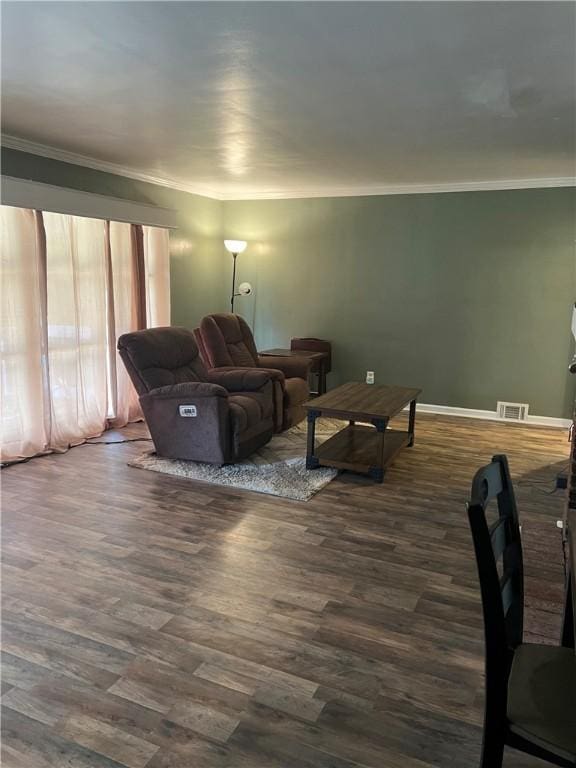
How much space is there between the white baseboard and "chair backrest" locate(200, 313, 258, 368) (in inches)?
76.9

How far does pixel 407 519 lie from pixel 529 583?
0.81 metres

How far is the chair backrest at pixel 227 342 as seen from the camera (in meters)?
5.01

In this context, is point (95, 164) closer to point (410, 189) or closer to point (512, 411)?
point (410, 189)

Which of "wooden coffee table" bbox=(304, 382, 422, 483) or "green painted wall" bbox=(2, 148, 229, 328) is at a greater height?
"green painted wall" bbox=(2, 148, 229, 328)

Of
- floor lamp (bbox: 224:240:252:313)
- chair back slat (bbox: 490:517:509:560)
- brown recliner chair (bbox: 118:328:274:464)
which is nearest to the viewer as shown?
chair back slat (bbox: 490:517:509:560)

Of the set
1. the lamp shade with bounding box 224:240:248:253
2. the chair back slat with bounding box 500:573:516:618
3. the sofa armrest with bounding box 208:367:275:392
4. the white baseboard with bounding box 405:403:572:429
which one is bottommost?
the white baseboard with bounding box 405:403:572:429

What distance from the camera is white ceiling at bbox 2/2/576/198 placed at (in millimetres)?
1993

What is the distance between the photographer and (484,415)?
5.66m

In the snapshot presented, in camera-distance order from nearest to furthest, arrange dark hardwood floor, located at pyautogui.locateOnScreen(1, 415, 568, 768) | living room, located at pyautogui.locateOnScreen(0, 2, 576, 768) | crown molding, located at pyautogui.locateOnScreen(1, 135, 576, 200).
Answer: dark hardwood floor, located at pyautogui.locateOnScreen(1, 415, 568, 768) → living room, located at pyautogui.locateOnScreen(0, 2, 576, 768) → crown molding, located at pyautogui.locateOnScreen(1, 135, 576, 200)

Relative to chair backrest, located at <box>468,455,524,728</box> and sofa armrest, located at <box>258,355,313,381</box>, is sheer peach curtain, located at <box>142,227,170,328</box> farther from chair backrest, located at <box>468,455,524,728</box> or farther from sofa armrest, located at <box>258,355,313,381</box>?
chair backrest, located at <box>468,455,524,728</box>

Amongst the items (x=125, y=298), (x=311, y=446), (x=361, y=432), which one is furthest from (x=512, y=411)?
(x=125, y=298)

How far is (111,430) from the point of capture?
4984 millimetres

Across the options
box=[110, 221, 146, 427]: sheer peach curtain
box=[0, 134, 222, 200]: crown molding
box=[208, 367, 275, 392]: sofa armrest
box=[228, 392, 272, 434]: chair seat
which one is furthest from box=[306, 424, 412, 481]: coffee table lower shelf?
box=[0, 134, 222, 200]: crown molding

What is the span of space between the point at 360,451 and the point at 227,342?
1.75 metres
